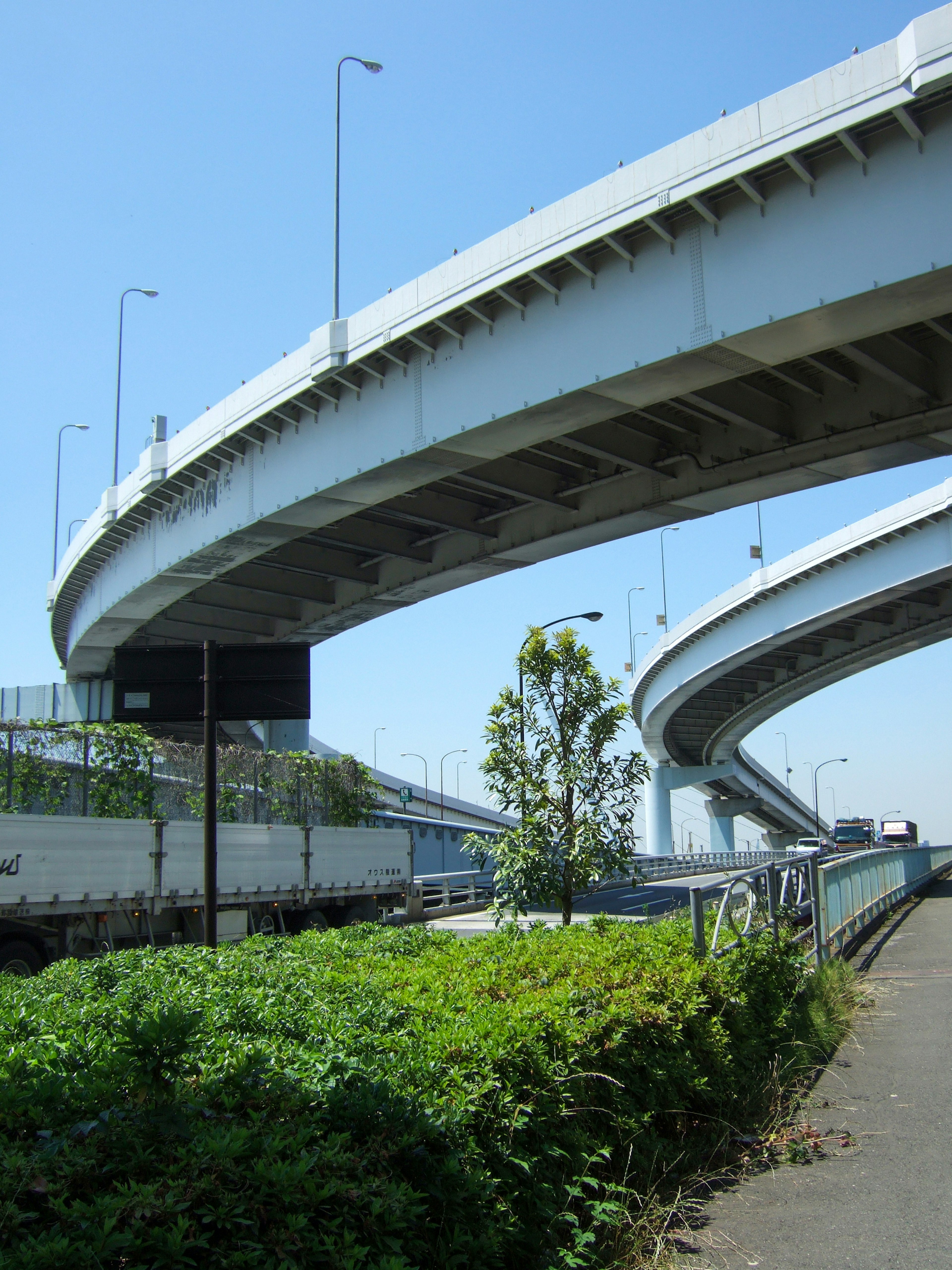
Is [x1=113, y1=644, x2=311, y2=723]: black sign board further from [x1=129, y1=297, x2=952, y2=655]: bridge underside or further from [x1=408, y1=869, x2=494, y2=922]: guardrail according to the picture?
[x1=408, y1=869, x2=494, y2=922]: guardrail

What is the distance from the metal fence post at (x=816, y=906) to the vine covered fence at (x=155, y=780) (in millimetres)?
10162

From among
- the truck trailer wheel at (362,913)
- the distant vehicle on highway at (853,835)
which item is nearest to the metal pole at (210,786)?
the truck trailer wheel at (362,913)

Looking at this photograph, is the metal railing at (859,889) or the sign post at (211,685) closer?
the sign post at (211,685)

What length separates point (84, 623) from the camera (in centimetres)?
3600

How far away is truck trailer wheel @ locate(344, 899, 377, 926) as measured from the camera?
23.0 m

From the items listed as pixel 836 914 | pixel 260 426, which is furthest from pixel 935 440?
pixel 260 426

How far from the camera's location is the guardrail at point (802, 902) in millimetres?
9531

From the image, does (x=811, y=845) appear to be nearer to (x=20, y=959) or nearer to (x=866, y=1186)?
(x=20, y=959)

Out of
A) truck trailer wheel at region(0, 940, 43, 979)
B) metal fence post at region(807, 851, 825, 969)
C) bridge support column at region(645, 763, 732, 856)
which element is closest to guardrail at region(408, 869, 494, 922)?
truck trailer wheel at region(0, 940, 43, 979)

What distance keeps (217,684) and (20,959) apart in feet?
18.4

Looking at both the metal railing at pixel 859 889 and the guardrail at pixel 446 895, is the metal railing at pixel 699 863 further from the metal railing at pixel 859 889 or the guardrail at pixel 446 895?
the metal railing at pixel 859 889

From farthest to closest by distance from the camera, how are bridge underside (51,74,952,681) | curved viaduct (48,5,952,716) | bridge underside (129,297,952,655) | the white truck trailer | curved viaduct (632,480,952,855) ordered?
1. curved viaduct (632,480,952,855)
2. bridge underside (129,297,952,655)
3. bridge underside (51,74,952,681)
4. curved viaduct (48,5,952,716)
5. the white truck trailer

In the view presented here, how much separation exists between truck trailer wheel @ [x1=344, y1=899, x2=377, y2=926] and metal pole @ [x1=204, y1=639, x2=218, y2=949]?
1104 centimetres

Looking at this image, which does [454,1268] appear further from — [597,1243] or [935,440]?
[935,440]
